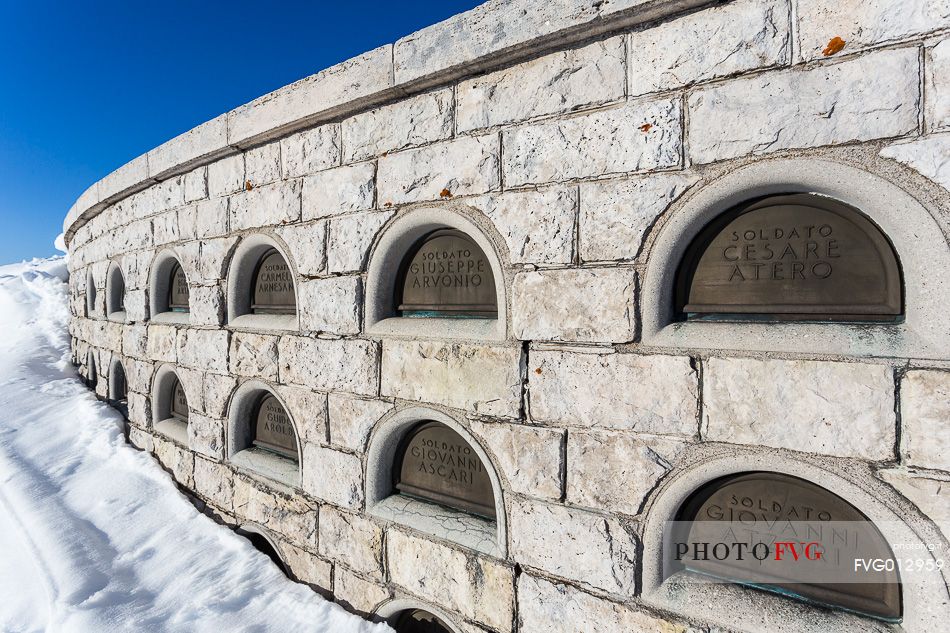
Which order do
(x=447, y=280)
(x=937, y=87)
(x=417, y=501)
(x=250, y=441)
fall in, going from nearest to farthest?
(x=937, y=87), (x=447, y=280), (x=417, y=501), (x=250, y=441)

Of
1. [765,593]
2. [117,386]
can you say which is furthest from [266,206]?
[117,386]

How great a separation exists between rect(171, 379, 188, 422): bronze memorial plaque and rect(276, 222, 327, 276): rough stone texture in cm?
272

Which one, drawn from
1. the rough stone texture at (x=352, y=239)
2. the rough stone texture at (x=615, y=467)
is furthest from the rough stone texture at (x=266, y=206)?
the rough stone texture at (x=615, y=467)

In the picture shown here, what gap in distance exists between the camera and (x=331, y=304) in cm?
305

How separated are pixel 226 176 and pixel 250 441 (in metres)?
2.28

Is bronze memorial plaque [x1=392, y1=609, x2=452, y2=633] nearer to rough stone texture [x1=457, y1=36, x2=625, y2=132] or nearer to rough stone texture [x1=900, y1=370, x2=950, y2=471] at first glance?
rough stone texture [x1=900, y1=370, x2=950, y2=471]

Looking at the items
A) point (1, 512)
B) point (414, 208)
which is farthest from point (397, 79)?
point (1, 512)

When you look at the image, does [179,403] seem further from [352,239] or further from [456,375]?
[456,375]

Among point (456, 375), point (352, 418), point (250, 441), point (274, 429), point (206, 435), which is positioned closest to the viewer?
point (456, 375)

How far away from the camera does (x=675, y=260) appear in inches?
79.1

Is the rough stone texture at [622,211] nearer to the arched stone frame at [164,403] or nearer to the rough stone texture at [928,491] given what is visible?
the rough stone texture at [928,491]

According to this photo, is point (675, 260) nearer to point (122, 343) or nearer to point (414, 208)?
point (414, 208)

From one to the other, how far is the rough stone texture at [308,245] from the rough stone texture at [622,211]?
5.95 feet

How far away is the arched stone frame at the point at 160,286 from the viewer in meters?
4.65
